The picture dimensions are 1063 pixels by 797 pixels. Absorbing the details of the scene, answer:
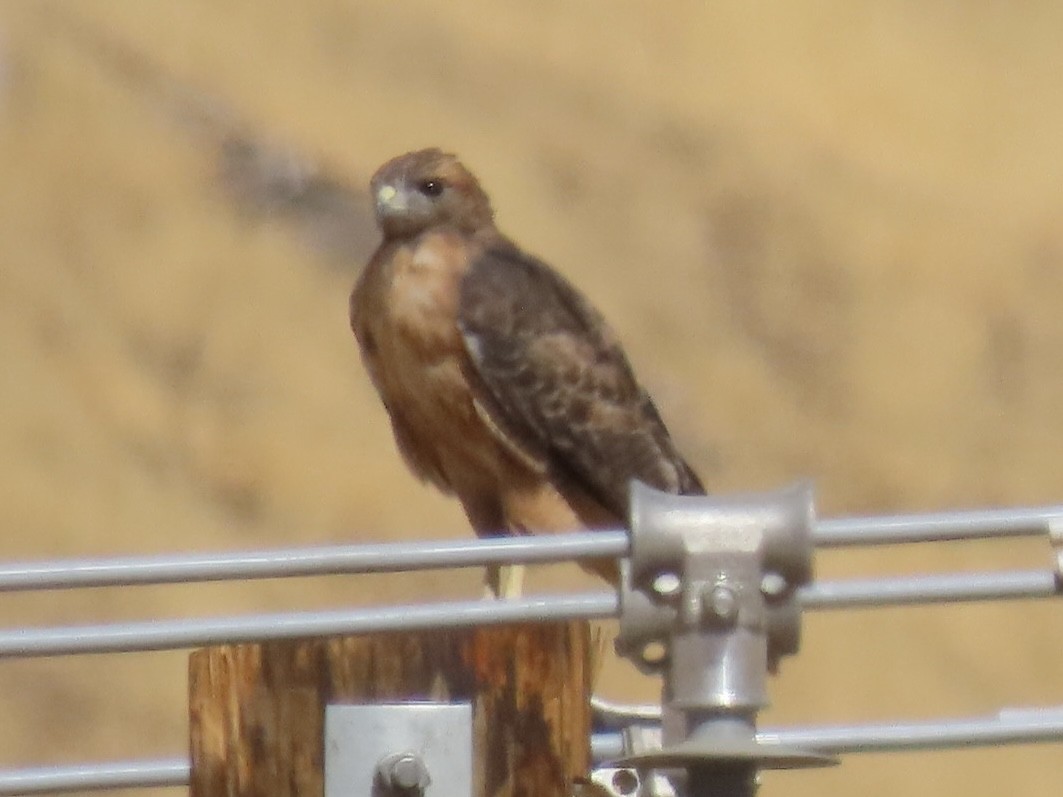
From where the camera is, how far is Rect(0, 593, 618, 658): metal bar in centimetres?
357

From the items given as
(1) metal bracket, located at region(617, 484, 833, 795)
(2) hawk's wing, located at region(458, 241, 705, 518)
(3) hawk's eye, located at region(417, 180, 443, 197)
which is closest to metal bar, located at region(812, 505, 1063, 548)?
(1) metal bracket, located at region(617, 484, 833, 795)

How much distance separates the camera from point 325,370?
14734 mm

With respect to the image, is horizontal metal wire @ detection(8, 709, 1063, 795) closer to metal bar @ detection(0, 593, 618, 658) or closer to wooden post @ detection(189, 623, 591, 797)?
metal bar @ detection(0, 593, 618, 658)

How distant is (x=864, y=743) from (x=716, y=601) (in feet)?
2.56

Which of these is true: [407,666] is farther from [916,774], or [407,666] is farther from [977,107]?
[977,107]

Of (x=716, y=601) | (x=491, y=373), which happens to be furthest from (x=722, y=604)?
(x=491, y=373)

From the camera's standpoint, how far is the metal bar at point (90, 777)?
155 inches

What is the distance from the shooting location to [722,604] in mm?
3348

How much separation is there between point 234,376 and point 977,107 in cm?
524

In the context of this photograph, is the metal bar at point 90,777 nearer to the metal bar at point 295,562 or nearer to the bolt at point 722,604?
the metal bar at point 295,562

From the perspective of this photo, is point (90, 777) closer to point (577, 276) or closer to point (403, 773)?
point (403, 773)

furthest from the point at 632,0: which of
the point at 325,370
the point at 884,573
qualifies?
the point at 884,573

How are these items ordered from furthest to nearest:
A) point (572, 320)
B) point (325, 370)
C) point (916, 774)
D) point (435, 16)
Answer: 1. point (435, 16)
2. point (325, 370)
3. point (916, 774)
4. point (572, 320)

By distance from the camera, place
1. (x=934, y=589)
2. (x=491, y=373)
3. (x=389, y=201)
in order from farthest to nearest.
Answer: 1. (x=389, y=201)
2. (x=491, y=373)
3. (x=934, y=589)
